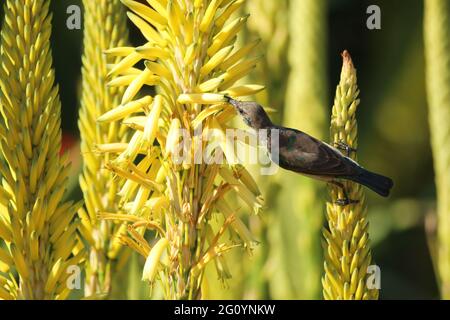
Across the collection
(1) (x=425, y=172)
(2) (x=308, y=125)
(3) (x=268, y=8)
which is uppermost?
(3) (x=268, y=8)

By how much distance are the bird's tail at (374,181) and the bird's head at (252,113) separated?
25 centimetres

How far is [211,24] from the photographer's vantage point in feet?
5.31

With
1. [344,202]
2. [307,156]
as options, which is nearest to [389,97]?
[307,156]

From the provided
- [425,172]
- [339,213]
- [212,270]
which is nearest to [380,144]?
[425,172]

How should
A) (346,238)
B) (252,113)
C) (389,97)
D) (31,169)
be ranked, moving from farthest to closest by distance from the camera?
(389,97)
(252,113)
(346,238)
(31,169)

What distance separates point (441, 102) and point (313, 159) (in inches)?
24.1

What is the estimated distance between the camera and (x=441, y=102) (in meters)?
2.51

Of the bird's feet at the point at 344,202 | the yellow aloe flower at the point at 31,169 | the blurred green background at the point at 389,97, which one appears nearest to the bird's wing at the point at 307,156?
the bird's feet at the point at 344,202

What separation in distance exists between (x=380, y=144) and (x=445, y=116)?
2.95 metres

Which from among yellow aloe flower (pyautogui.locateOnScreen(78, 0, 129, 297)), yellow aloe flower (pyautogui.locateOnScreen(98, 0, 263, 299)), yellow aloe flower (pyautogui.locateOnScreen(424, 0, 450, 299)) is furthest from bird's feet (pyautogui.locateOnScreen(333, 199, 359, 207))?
yellow aloe flower (pyautogui.locateOnScreen(424, 0, 450, 299))

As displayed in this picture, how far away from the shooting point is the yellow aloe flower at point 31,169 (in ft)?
5.01

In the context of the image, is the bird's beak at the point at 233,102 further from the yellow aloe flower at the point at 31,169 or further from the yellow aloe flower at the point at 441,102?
the yellow aloe flower at the point at 441,102

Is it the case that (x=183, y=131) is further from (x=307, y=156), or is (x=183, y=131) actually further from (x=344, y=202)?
(x=307, y=156)
